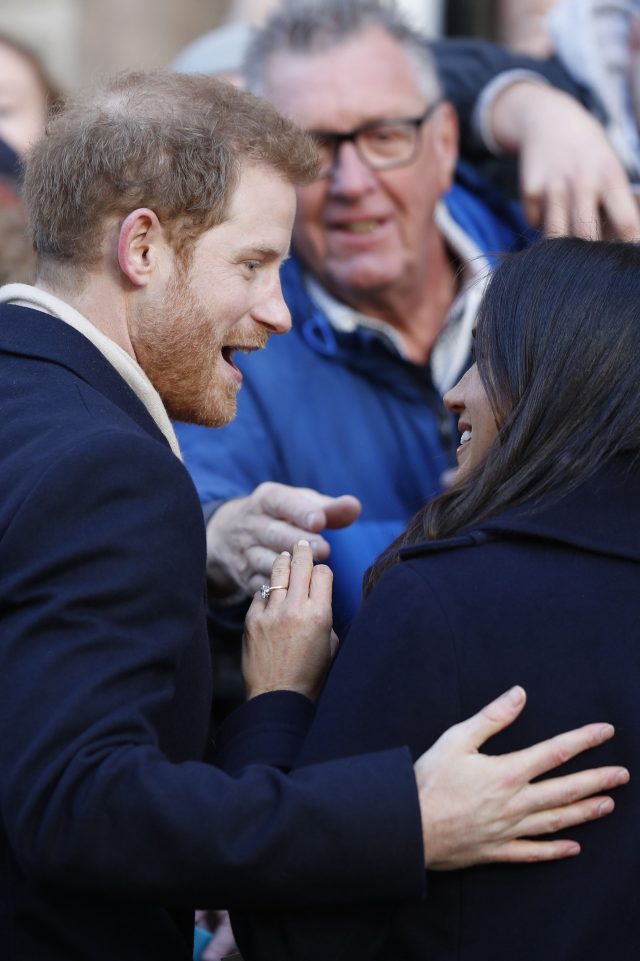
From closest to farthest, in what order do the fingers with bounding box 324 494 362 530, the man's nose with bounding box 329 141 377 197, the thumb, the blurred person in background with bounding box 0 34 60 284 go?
the thumb < the fingers with bounding box 324 494 362 530 < the man's nose with bounding box 329 141 377 197 < the blurred person in background with bounding box 0 34 60 284

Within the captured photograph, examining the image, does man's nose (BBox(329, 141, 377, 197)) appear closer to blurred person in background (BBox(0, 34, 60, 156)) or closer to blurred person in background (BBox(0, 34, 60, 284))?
blurred person in background (BBox(0, 34, 60, 284))

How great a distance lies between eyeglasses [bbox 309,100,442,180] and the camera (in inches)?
134

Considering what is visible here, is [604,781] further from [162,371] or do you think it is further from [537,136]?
[537,136]

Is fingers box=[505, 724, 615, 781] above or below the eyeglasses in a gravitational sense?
below

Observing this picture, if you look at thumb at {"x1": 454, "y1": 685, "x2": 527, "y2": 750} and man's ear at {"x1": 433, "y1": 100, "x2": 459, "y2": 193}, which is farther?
man's ear at {"x1": 433, "y1": 100, "x2": 459, "y2": 193}

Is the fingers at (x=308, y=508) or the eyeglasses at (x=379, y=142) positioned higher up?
the eyeglasses at (x=379, y=142)

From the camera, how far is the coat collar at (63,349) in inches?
68.1

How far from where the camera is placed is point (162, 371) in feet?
6.34

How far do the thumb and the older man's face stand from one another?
6.73 ft

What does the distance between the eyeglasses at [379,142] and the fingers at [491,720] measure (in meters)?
2.13

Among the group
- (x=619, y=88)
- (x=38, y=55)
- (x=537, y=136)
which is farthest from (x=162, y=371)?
(x=38, y=55)

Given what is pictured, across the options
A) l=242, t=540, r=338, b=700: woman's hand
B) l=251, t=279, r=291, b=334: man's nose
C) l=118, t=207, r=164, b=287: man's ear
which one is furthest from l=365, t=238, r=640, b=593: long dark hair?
l=118, t=207, r=164, b=287: man's ear

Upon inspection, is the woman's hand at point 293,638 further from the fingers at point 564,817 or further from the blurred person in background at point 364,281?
the blurred person in background at point 364,281

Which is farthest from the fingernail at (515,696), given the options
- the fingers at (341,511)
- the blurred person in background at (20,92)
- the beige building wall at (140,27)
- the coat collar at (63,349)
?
the beige building wall at (140,27)
